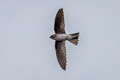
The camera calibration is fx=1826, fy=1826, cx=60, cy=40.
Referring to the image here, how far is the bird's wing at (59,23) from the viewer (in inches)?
1993

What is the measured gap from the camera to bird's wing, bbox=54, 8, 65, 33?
1993 inches

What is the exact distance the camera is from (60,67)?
1999 inches

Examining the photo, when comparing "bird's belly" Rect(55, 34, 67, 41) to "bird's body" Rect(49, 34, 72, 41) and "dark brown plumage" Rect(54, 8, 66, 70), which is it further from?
"dark brown plumage" Rect(54, 8, 66, 70)

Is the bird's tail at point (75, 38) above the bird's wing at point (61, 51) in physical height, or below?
above

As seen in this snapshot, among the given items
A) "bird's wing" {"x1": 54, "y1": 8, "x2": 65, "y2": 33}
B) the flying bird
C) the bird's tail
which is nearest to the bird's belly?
the flying bird

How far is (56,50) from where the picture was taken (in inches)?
2014

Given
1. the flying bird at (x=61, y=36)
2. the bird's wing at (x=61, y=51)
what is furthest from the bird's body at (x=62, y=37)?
the bird's wing at (x=61, y=51)

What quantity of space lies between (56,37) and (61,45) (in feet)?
1.42

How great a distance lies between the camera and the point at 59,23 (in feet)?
167

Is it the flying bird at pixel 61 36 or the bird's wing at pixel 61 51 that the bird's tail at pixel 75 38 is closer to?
the flying bird at pixel 61 36

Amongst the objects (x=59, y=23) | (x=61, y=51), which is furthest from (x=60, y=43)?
(x=59, y=23)

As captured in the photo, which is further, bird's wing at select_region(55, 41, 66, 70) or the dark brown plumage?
bird's wing at select_region(55, 41, 66, 70)

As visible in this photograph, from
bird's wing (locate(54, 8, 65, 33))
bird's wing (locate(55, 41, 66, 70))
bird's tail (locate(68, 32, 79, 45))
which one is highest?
bird's wing (locate(54, 8, 65, 33))

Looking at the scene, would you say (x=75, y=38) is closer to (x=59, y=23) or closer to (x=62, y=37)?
(x=62, y=37)
